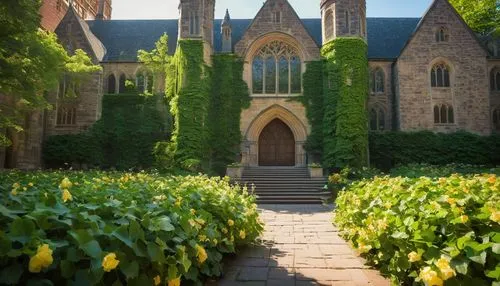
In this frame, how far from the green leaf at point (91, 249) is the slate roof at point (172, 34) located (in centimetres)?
2485

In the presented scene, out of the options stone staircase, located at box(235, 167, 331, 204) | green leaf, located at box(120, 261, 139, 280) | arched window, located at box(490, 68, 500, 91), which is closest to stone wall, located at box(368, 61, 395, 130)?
arched window, located at box(490, 68, 500, 91)

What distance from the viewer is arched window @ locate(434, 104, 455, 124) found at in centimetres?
2355

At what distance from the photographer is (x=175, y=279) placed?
2.85 metres

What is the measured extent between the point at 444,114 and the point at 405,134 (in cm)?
335

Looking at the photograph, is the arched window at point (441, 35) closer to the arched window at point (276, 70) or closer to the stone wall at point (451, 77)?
the stone wall at point (451, 77)

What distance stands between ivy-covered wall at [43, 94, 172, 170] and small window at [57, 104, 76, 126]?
1640 millimetres

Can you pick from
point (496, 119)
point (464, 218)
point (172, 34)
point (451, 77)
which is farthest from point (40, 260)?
point (172, 34)

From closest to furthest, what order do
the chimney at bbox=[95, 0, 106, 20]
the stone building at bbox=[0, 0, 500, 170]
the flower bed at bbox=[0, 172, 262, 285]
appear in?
the flower bed at bbox=[0, 172, 262, 285] < the stone building at bbox=[0, 0, 500, 170] < the chimney at bbox=[95, 0, 106, 20]

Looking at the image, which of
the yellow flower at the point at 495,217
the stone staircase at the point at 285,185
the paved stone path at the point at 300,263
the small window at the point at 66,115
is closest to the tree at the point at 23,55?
the small window at the point at 66,115

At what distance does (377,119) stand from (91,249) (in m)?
24.9

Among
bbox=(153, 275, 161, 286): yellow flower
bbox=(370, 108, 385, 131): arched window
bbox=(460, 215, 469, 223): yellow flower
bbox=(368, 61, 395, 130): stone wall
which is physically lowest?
bbox=(153, 275, 161, 286): yellow flower

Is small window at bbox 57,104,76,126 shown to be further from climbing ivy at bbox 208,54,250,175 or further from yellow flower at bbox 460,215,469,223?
yellow flower at bbox 460,215,469,223

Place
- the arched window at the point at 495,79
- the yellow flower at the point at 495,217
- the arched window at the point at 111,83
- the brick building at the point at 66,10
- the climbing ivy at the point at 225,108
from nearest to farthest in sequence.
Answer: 1. the yellow flower at the point at 495,217
2. the climbing ivy at the point at 225,108
3. the arched window at the point at 495,79
4. the arched window at the point at 111,83
5. the brick building at the point at 66,10

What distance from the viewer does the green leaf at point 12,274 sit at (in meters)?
1.84
